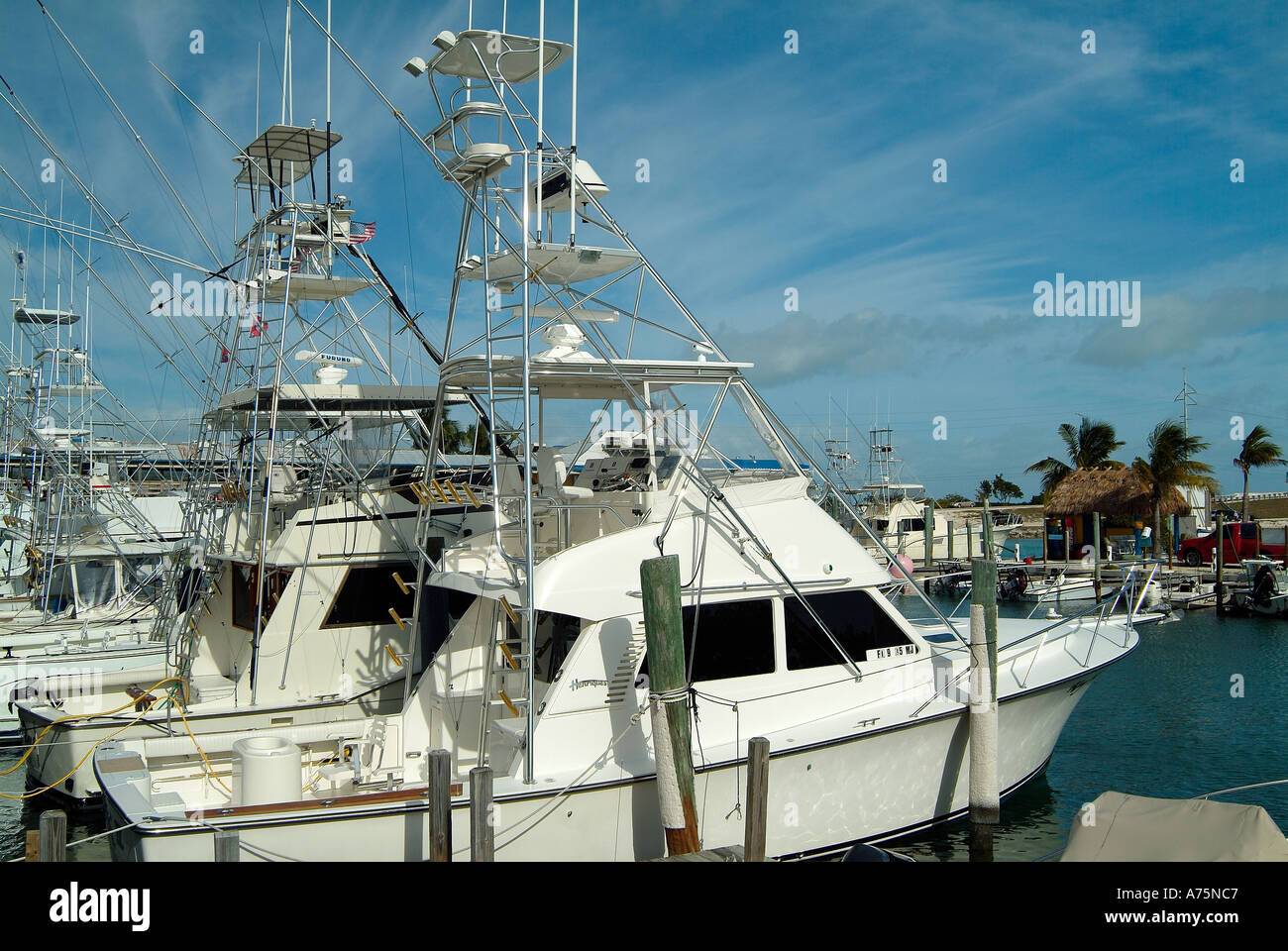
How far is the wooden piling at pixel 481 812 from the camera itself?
261 inches

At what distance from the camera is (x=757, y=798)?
7105 millimetres

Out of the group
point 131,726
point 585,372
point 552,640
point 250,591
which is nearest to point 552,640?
point 552,640

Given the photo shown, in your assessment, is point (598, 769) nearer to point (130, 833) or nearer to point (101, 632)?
point (130, 833)

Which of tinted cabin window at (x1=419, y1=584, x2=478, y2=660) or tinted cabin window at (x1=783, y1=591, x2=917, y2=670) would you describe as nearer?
tinted cabin window at (x1=783, y1=591, x2=917, y2=670)

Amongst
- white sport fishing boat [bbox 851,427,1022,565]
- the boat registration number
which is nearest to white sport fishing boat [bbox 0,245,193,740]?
the boat registration number

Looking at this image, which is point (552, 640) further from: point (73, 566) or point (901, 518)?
point (901, 518)

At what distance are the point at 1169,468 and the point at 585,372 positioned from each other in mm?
30907

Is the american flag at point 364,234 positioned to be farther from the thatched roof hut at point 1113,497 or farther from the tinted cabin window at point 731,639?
the thatched roof hut at point 1113,497

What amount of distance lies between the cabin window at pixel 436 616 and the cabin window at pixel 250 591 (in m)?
2.28

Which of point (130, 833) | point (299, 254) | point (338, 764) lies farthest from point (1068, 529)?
point (130, 833)

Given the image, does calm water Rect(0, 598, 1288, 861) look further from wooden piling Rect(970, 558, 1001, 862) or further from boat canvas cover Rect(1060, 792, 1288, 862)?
boat canvas cover Rect(1060, 792, 1288, 862)

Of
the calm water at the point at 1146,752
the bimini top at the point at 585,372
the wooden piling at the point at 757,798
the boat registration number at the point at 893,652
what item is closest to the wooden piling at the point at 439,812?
the wooden piling at the point at 757,798

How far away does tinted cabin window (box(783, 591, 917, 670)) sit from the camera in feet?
29.3

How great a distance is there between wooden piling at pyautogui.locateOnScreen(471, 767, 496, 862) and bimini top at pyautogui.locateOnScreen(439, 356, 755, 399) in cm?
329
